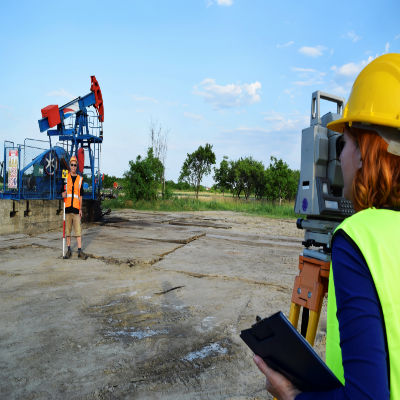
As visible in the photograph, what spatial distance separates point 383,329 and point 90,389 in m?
2.32

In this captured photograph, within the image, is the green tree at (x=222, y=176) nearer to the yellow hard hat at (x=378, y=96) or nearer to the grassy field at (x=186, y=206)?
the grassy field at (x=186, y=206)

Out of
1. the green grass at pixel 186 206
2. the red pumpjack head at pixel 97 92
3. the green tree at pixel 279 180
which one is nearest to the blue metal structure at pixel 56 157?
the red pumpjack head at pixel 97 92

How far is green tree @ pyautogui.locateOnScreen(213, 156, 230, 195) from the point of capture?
37428mm

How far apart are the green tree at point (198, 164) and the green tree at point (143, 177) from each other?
42.2 feet

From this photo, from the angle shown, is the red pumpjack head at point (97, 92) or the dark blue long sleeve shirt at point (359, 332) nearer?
Answer: the dark blue long sleeve shirt at point (359, 332)

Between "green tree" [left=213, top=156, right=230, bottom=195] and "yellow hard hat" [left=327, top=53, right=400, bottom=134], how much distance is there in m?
36.6

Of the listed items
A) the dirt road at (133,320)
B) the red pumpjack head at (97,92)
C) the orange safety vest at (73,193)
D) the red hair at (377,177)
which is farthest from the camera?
the red pumpjack head at (97,92)

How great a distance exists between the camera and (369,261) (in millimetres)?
680

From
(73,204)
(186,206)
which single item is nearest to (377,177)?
(73,204)

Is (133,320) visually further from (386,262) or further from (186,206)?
(186,206)

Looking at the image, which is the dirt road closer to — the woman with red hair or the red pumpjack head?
the woman with red hair

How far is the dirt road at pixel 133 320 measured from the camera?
245 cm

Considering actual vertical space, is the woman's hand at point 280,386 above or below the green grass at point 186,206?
above

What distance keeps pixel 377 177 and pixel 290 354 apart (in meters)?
0.48
